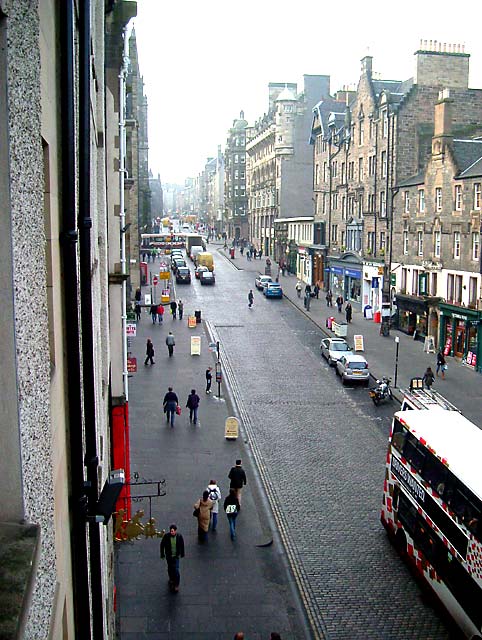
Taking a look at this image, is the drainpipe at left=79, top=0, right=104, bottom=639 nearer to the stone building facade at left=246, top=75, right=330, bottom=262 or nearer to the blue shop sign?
the blue shop sign

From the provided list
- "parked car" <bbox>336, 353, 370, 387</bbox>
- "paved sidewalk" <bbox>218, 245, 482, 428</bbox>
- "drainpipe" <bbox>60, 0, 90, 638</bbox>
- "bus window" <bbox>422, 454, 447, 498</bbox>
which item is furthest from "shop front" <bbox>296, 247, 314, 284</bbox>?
"drainpipe" <bbox>60, 0, 90, 638</bbox>

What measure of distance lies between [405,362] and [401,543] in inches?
822

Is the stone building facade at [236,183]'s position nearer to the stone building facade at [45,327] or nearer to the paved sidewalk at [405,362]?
the paved sidewalk at [405,362]

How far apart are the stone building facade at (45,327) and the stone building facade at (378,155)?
41519 millimetres

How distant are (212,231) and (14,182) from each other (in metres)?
173

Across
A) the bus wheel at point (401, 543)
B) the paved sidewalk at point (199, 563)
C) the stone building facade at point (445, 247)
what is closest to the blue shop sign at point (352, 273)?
the stone building facade at point (445, 247)

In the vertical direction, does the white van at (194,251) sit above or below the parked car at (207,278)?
above

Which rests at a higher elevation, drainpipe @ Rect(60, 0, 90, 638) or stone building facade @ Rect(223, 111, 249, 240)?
stone building facade @ Rect(223, 111, 249, 240)

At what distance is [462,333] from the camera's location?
35.8 metres

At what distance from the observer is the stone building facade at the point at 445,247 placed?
1377 inches

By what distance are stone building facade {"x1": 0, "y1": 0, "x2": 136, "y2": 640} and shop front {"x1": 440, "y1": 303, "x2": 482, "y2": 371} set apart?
30512 mm

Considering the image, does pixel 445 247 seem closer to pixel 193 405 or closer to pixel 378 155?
pixel 378 155

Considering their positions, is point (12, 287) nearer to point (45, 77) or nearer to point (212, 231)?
point (45, 77)

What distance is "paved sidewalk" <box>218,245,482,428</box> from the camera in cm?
2841
